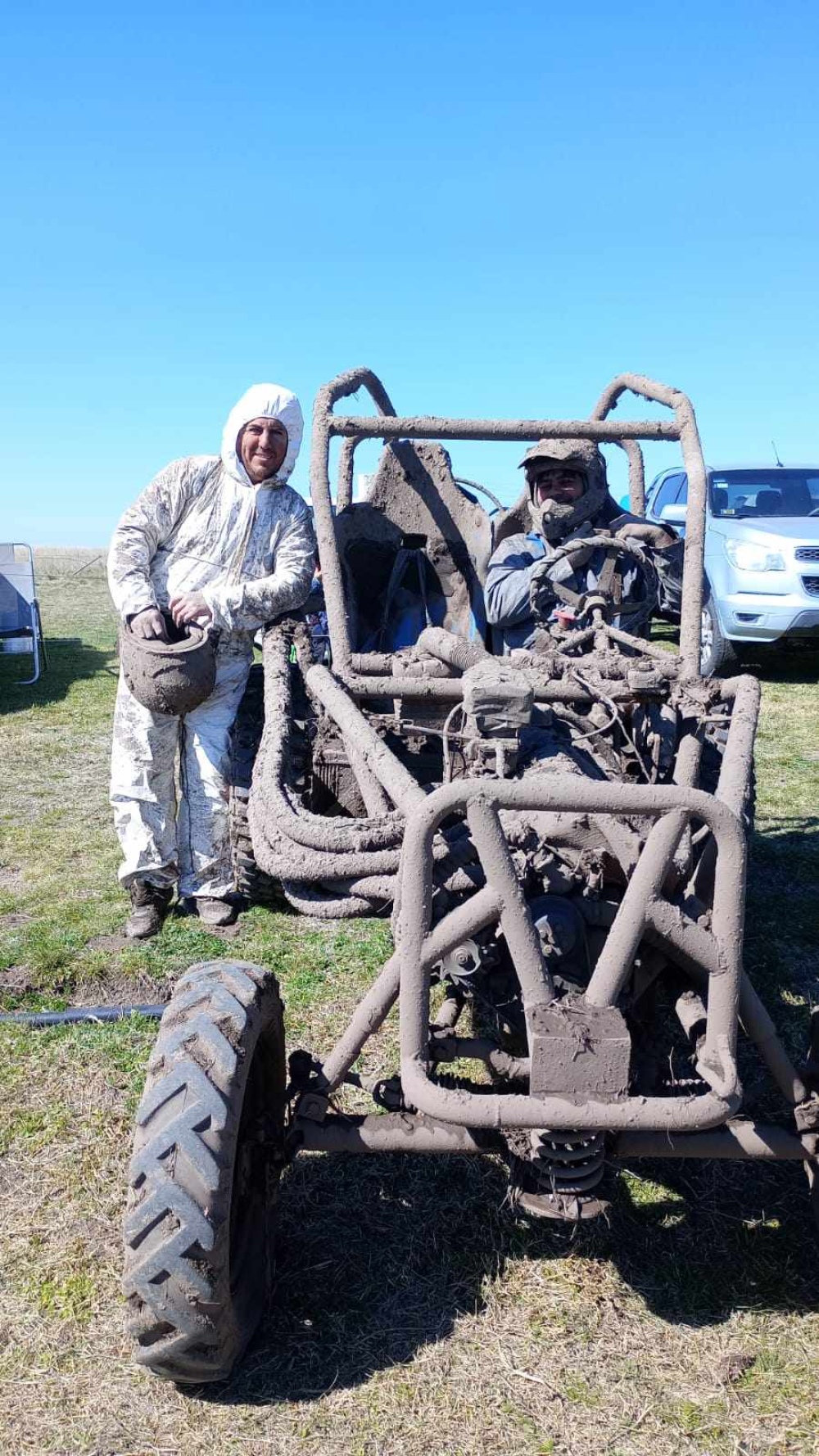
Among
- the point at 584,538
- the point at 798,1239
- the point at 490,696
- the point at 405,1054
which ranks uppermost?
the point at 584,538

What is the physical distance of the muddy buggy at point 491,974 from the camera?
82.0 inches

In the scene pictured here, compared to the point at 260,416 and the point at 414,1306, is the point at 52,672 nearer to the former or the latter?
the point at 260,416

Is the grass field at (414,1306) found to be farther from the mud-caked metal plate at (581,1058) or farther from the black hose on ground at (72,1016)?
the mud-caked metal plate at (581,1058)

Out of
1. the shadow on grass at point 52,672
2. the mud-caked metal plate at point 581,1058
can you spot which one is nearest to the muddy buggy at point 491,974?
the mud-caked metal plate at point 581,1058

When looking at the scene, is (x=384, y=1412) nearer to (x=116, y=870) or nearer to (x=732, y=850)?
(x=732, y=850)

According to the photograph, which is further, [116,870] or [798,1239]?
[116,870]

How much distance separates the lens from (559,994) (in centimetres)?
239

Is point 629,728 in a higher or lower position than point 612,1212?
higher

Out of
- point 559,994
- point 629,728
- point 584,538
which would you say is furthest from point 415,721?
point 559,994

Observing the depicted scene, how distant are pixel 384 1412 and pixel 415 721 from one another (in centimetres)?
200

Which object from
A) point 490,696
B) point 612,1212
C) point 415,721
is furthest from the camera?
point 415,721

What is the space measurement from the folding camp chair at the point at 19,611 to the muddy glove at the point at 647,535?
24.1 ft

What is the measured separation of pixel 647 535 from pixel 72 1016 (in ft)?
8.91

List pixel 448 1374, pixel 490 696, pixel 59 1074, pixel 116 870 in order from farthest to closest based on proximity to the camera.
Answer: pixel 116 870, pixel 59 1074, pixel 490 696, pixel 448 1374
